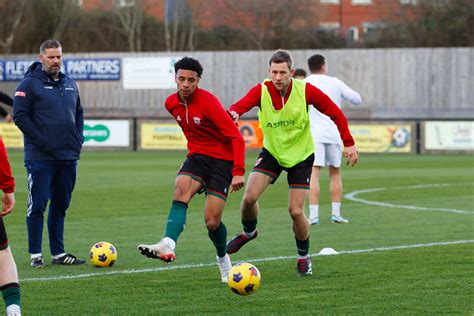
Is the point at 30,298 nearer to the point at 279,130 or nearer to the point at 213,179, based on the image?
the point at 213,179

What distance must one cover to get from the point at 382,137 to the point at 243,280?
90.2ft

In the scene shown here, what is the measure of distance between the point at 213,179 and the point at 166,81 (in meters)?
38.5

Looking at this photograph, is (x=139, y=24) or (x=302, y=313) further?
(x=139, y=24)

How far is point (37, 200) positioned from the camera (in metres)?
11.1

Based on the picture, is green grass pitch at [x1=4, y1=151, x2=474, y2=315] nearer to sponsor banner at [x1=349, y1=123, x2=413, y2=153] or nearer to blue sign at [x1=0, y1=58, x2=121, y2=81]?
sponsor banner at [x1=349, y1=123, x2=413, y2=153]

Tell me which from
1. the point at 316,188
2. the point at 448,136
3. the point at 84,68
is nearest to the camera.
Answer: the point at 316,188

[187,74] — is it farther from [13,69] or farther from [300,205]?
[13,69]

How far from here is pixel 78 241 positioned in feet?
43.9

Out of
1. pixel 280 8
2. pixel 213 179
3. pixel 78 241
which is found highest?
pixel 280 8

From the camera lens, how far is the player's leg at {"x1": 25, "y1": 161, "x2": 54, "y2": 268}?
11.1m

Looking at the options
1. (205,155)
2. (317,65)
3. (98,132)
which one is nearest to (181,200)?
(205,155)

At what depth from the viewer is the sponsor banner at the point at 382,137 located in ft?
117

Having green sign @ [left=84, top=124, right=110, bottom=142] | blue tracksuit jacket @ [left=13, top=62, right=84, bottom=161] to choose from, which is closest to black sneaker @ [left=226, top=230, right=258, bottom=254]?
blue tracksuit jacket @ [left=13, top=62, right=84, bottom=161]

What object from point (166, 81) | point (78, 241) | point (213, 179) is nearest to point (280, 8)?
point (166, 81)
